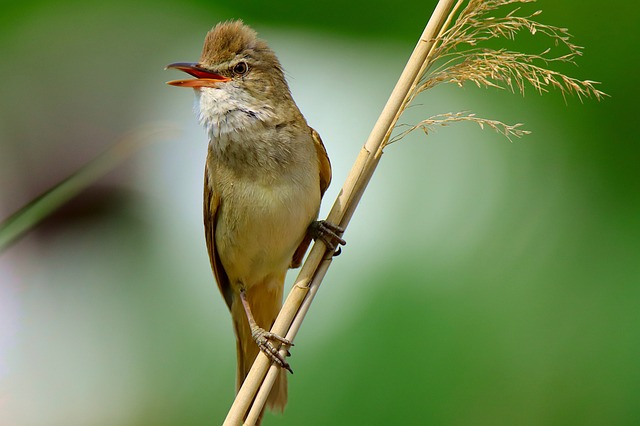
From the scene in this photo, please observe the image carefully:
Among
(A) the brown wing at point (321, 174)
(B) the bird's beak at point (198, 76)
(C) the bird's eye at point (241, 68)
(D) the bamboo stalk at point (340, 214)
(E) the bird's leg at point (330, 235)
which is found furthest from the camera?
(A) the brown wing at point (321, 174)

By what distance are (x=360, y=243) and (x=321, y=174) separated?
41 cm

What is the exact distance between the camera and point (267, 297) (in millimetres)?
2494

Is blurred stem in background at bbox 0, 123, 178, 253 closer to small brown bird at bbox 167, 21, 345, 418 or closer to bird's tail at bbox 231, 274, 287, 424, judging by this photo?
small brown bird at bbox 167, 21, 345, 418

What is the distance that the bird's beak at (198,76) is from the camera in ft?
6.64

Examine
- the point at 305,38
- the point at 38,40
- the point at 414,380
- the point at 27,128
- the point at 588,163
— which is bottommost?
the point at 414,380

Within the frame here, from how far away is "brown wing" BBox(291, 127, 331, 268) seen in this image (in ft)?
7.62

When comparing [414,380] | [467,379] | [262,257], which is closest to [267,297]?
[262,257]

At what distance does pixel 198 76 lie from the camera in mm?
2137

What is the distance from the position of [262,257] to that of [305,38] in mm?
1282

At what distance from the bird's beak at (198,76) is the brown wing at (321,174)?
361 mm

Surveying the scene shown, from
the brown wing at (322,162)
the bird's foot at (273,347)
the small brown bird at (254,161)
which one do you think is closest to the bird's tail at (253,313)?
the small brown bird at (254,161)

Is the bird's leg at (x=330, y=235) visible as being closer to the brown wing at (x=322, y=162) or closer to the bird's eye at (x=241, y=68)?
the brown wing at (x=322, y=162)

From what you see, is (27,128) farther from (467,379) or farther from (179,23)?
(467,379)

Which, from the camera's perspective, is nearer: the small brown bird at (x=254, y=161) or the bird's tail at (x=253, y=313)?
the small brown bird at (x=254, y=161)
